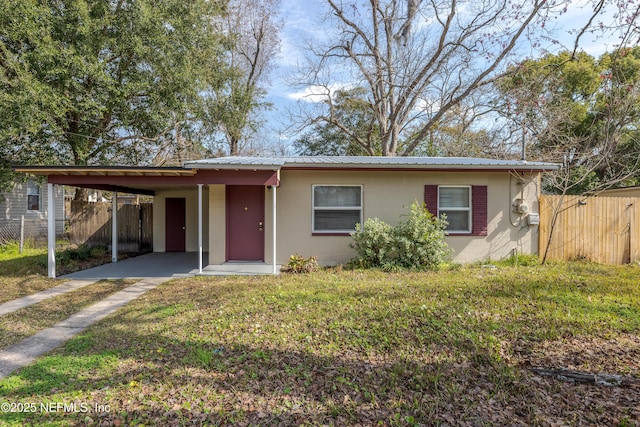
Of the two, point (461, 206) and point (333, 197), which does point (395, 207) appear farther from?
point (461, 206)

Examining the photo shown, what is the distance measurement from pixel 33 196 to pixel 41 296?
12156 mm

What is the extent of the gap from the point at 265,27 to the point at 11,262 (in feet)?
58.8

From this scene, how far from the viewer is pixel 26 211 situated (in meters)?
14.9

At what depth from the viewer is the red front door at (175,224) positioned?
12516mm

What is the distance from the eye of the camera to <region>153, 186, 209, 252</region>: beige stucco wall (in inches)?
488

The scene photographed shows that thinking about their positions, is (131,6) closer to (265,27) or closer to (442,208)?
(265,27)

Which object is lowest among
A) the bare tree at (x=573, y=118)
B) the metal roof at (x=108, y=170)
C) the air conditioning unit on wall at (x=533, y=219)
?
the air conditioning unit on wall at (x=533, y=219)

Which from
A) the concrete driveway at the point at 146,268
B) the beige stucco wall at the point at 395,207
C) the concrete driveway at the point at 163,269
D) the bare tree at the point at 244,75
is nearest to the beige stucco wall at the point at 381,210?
the beige stucco wall at the point at 395,207

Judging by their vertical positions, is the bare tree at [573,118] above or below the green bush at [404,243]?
above

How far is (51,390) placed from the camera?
Result: 3100 mm

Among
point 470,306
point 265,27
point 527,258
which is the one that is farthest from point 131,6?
point 527,258

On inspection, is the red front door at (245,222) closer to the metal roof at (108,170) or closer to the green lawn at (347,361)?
the metal roof at (108,170)

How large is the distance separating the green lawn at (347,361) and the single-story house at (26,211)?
40.9 feet

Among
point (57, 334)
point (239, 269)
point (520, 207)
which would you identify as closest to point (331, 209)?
point (239, 269)
